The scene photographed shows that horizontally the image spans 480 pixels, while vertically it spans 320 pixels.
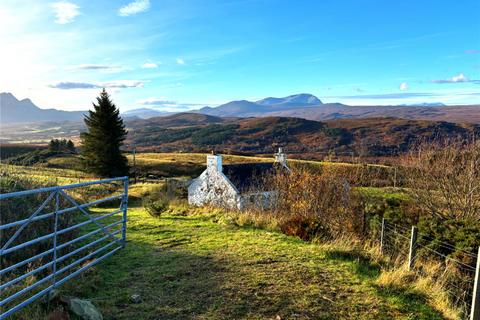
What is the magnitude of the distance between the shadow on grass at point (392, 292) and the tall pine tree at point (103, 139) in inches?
1783

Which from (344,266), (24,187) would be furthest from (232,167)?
(344,266)

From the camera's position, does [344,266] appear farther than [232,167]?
No

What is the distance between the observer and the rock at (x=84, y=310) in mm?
5180

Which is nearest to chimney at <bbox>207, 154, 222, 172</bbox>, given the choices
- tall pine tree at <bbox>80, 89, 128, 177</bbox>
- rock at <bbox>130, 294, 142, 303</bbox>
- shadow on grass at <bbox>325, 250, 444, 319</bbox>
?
shadow on grass at <bbox>325, 250, 444, 319</bbox>

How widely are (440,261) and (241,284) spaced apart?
7.02m

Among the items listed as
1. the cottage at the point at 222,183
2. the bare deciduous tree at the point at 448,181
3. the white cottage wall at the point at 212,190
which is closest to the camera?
the bare deciduous tree at the point at 448,181

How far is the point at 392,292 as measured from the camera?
22.1ft

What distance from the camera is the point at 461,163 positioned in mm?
14766

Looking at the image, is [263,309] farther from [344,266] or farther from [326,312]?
[344,266]

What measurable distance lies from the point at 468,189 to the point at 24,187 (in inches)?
634

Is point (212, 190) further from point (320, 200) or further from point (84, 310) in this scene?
point (84, 310)

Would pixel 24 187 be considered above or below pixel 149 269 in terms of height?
above

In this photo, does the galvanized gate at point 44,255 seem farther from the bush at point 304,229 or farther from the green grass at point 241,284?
the bush at point 304,229

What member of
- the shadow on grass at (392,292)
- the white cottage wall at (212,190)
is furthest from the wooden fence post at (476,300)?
the white cottage wall at (212,190)
